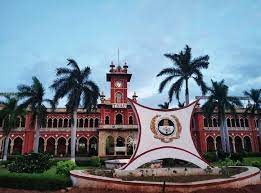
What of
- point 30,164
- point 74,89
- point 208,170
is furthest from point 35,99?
point 208,170

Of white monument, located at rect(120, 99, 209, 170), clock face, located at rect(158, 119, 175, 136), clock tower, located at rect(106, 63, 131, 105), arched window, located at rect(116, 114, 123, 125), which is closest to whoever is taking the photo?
white monument, located at rect(120, 99, 209, 170)

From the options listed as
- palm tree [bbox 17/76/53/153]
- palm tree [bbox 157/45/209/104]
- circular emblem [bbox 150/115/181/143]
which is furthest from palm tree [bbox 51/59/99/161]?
circular emblem [bbox 150/115/181/143]

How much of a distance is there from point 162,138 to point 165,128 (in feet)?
2.11

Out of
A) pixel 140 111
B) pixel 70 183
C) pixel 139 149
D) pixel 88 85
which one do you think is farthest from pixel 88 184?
pixel 88 85

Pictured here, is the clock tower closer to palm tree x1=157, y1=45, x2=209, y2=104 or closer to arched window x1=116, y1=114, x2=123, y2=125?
arched window x1=116, y1=114, x2=123, y2=125

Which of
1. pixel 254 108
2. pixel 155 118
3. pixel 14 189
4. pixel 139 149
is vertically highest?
pixel 254 108

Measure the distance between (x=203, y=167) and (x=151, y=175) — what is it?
10.4 ft

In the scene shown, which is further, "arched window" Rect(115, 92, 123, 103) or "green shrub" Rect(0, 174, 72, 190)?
"arched window" Rect(115, 92, 123, 103)

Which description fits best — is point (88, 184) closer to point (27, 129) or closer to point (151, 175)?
→ point (151, 175)

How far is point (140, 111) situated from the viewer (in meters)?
14.5

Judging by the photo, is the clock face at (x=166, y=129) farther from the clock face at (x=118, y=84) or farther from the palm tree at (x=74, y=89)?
the clock face at (x=118, y=84)

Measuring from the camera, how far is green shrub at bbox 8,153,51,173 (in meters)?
15.9

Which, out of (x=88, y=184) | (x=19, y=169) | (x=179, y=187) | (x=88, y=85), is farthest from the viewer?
(x=88, y=85)

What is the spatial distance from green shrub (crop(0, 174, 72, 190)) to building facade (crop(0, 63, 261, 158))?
24.5 meters
